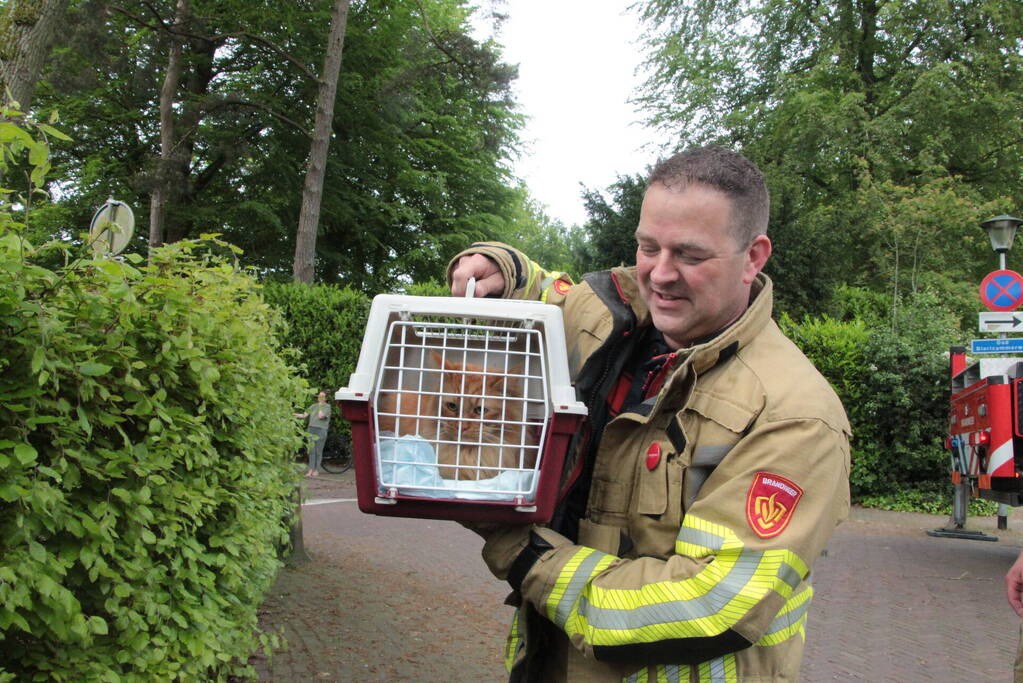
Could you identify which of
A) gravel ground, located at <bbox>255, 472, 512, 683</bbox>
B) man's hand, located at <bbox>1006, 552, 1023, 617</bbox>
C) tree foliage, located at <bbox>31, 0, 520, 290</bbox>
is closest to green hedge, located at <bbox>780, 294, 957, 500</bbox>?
gravel ground, located at <bbox>255, 472, 512, 683</bbox>

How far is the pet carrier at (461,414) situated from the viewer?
1.78 meters

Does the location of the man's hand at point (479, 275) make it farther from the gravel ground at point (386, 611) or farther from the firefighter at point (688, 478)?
the gravel ground at point (386, 611)

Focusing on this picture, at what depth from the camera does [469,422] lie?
1.93 m

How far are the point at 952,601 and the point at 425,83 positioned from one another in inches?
550

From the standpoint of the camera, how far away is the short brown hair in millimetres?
1849

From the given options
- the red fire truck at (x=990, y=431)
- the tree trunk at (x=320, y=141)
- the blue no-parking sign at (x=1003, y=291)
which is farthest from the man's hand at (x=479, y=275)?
the tree trunk at (x=320, y=141)

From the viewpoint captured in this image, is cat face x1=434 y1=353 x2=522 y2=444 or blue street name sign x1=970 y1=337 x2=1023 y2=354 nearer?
cat face x1=434 y1=353 x2=522 y2=444

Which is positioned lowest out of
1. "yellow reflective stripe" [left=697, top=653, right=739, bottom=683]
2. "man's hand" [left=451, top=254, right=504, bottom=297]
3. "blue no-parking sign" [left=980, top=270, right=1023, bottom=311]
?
"yellow reflective stripe" [left=697, top=653, right=739, bottom=683]

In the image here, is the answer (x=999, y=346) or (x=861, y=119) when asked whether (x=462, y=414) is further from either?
(x=861, y=119)

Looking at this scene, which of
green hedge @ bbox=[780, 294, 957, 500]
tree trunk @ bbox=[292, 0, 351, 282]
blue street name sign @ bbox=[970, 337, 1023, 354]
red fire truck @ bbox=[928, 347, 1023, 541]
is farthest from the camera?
tree trunk @ bbox=[292, 0, 351, 282]

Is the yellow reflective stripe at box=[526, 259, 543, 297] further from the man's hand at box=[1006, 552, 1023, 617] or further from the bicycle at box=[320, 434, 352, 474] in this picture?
the bicycle at box=[320, 434, 352, 474]

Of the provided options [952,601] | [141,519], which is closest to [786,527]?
[141,519]

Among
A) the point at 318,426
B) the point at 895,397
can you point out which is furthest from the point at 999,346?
the point at 318,426

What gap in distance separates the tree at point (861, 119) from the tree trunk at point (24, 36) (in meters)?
14.0
